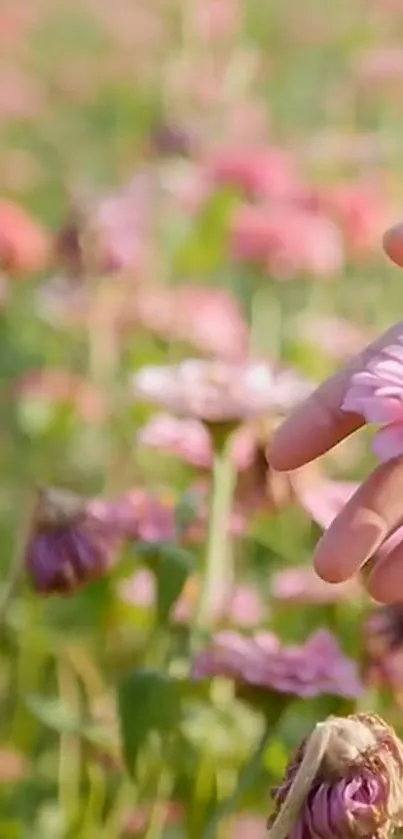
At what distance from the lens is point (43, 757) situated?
69cm

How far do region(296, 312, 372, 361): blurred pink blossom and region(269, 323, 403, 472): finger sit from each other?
56cm

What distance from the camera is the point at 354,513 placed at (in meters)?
A: 0.38

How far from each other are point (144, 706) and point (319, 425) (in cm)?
17

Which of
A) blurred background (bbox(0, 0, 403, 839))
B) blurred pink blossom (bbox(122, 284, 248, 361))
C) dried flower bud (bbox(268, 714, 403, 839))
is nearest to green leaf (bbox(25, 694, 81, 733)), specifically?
blurred background (bbox(0, 0, 403, 839))

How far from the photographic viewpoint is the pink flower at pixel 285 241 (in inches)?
42.4

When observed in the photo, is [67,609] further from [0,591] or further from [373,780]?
[373,780]

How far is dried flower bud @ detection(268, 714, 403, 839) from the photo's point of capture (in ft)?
1.32

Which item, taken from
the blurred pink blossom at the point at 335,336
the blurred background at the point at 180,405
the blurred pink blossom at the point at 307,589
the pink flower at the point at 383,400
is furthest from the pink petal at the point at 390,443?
the blurred pink blossom at the point at 335,336

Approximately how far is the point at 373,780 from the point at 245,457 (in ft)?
0.95

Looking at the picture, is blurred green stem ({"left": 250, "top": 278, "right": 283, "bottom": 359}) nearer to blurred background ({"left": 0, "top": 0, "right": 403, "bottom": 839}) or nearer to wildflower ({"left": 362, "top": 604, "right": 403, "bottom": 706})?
blurred background ({"left": 0, "top": 0, "right": 403, "bottom": 839})

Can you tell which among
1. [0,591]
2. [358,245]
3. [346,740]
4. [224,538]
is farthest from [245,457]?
[358,245]

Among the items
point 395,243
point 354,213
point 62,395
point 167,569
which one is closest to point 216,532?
point 167,569

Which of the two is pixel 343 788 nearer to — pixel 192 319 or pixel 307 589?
pixel 307 589

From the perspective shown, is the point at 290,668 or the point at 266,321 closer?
the point at 290,668
